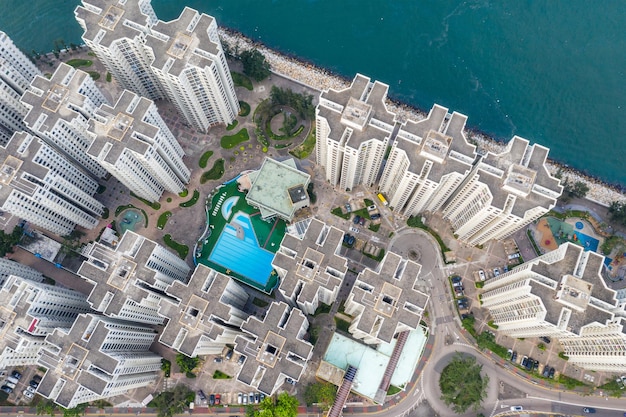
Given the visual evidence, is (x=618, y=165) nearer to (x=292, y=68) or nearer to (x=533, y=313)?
(x=533, y=313)

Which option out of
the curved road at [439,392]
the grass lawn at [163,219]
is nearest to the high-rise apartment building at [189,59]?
the grass lawn at [163,219]

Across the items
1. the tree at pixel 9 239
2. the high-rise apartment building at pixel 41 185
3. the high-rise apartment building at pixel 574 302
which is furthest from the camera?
the tree at pixel 9 239

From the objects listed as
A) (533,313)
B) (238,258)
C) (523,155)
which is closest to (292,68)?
(238,258)

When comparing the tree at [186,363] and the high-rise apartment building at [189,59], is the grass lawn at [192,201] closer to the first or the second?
the high-rise apartment building at [189,59]

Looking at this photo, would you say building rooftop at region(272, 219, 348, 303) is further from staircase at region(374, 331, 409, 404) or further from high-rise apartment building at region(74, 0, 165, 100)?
high-rise apartment building at region(74, 0, 165, 100)

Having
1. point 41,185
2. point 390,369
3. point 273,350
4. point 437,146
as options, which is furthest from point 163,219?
point 437,146

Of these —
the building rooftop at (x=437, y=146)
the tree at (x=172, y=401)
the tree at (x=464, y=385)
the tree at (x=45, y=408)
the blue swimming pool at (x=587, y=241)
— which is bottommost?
the tree at (x=45, y=408)

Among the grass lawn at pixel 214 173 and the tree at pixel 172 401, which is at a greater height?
the grass lawn at pixel 214 173

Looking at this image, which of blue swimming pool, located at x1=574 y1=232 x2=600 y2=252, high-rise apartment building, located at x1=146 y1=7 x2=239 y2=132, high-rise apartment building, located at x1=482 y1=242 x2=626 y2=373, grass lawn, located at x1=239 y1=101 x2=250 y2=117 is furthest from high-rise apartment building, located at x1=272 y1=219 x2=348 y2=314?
blue swimming pool, located at x1=574 y1=232 x2=600 y2=252
